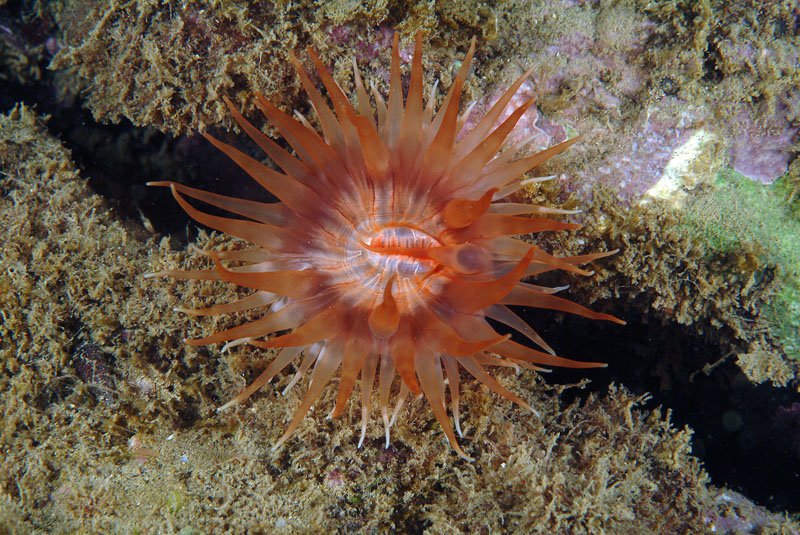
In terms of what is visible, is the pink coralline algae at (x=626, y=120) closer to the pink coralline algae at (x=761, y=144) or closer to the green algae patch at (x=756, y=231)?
the pink coralline algae at (x=761, y=144)

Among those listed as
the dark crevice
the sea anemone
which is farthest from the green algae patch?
the sea anemone

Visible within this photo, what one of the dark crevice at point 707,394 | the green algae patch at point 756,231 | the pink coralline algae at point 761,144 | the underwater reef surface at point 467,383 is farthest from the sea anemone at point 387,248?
the dark crevice at point 707,394

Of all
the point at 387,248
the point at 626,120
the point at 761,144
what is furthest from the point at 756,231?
the point at 387,248

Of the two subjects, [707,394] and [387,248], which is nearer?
[387,248]

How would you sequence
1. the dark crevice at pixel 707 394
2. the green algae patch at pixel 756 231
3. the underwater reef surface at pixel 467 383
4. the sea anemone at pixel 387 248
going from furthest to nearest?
the dark crevice at pixel 707 394 < the green algae patch at pixel 756 231 < the underwater reef surface at pixel 467 383 < the sea anemone at pixel 387 248

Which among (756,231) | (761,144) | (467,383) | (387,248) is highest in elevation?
(761,144)

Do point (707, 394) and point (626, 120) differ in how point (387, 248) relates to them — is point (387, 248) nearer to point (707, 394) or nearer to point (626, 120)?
point (626, 120)
